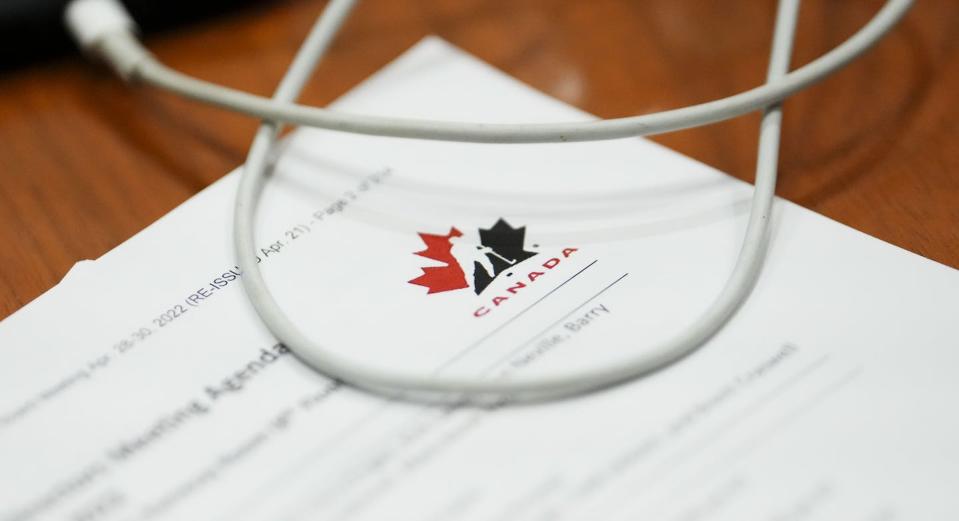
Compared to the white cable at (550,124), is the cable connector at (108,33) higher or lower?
higher

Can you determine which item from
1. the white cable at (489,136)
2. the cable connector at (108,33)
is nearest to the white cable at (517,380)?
the white cable at (489,136)

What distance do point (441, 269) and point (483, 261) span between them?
0.02m

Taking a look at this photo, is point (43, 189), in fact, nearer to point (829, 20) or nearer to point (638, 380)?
point (638, 380)

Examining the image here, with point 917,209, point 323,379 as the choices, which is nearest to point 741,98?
point 917,209

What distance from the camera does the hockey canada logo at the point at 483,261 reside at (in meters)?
0.31

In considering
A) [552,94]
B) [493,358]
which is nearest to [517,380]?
[493,358]

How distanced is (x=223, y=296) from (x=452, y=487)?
115 mm

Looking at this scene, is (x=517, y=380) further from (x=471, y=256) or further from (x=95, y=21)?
(x=95, y=21)

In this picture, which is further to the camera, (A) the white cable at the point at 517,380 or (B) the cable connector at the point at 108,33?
(B) the cable connector at the point at 108,33

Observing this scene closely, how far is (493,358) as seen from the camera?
287mm

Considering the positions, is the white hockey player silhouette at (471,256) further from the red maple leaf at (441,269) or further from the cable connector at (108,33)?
the cable connector at (108,33)

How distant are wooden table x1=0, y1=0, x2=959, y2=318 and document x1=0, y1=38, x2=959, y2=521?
3 centimetres

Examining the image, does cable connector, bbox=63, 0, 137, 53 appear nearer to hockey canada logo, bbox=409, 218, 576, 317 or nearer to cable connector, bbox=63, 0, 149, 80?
cable connector, bbox=63, 0, 149, 80

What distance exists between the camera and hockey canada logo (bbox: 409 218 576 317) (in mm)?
313
